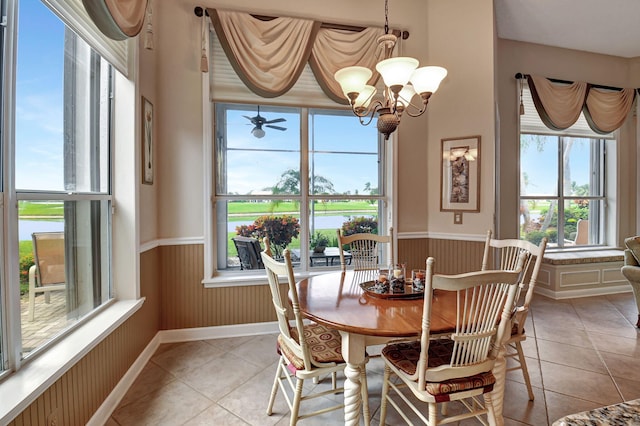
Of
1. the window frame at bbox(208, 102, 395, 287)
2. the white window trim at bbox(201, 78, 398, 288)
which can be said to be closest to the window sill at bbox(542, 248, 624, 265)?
the window frame at bbox(208, 102, 395, 287)

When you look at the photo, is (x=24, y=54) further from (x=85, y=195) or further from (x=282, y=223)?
(x=282, y=223)

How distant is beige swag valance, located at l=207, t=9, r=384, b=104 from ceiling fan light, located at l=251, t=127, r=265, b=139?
0.36 metres

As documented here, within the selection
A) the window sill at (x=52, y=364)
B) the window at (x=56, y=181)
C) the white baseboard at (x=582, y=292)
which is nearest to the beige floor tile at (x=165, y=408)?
the window sill at (x=52, y=364)

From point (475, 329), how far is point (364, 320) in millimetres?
525

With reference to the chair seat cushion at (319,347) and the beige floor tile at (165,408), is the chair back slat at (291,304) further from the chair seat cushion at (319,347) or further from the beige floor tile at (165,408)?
the beige floor tile at (165,408)

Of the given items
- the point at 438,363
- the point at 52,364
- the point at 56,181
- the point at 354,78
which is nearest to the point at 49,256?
the point at 56,181

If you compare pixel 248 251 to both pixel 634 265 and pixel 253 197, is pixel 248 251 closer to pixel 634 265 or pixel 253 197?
pixel 253 197

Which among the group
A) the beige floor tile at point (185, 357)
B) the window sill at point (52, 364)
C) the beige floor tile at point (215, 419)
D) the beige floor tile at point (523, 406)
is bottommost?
the beige floor tile at point (523, 406)

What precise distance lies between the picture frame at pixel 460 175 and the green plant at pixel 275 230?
1.73 m

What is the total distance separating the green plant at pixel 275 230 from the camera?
3.22 metres

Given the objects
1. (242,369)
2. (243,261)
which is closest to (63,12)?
(243,261)

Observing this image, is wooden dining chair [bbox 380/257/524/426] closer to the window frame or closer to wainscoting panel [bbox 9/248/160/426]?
wainscoting panel [bbox 9/248/160/426]

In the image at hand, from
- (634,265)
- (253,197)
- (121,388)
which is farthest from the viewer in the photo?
(634,265)

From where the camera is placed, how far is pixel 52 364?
4.79 feet
